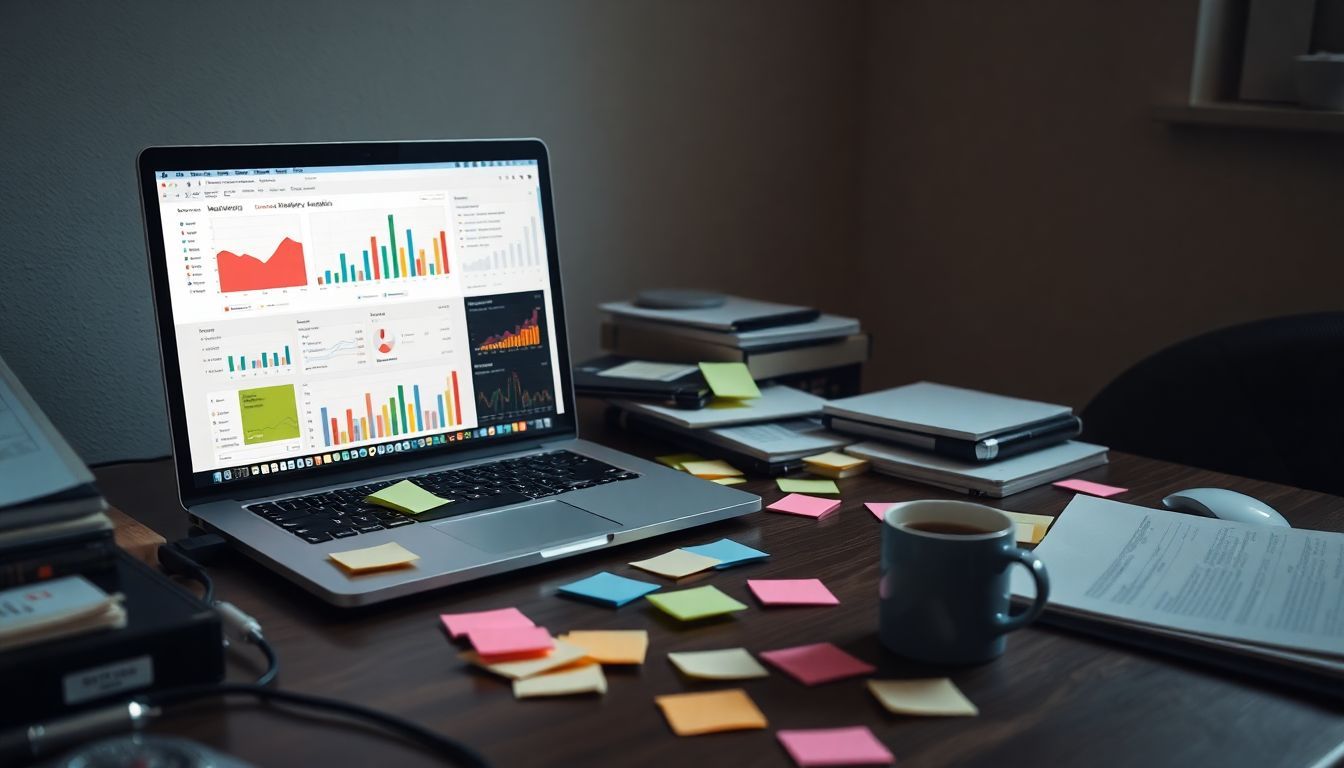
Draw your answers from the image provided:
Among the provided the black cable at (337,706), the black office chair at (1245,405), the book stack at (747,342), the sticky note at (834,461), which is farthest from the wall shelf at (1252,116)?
the black cable at (337,706)

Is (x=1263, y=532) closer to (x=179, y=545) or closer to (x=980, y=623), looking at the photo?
(x=980, y=623)

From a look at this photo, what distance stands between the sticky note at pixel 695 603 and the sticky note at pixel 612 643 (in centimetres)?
3

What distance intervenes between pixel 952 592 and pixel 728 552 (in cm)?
24

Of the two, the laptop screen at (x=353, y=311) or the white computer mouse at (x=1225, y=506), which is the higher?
the laptop screen at (x=353, y=311)

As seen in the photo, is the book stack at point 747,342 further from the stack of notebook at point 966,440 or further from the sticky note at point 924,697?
the sticky note at point 924,697

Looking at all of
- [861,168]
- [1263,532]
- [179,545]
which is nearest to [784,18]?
[861,168]

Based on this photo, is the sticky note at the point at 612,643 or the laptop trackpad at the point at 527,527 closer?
the sticky note at the point at 612,643

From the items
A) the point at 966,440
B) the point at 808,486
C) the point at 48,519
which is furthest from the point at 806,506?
the point at 48,519

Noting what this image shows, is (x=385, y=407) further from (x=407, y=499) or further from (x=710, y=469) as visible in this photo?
(x=710, y=469)

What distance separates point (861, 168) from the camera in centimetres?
219

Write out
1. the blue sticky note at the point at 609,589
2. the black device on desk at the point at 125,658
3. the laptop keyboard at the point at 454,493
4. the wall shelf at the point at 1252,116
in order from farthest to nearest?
1. the wall shelf at the point at 1252,116
2. the laptop keyboard at the point at 454,493
3. the blue sticky note at the point at 609,589
4. the black device on desk at the point at 125,658

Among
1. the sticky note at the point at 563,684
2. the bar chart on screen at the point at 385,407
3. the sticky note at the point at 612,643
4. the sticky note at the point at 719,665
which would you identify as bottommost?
the sticky note at the point at 719,665

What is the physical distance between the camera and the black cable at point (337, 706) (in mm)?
670

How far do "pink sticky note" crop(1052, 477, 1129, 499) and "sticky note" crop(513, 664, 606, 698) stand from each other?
612mm
